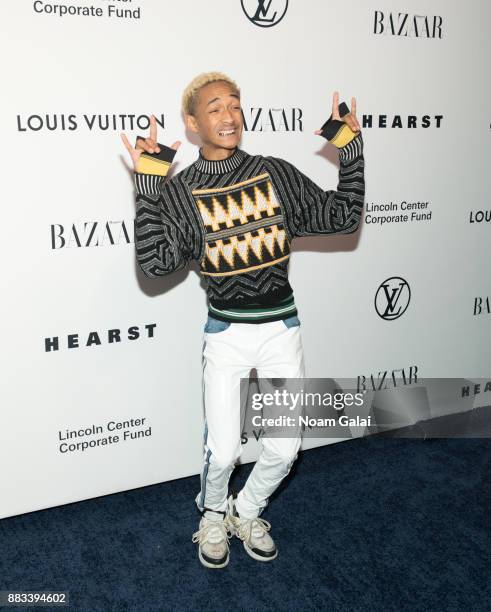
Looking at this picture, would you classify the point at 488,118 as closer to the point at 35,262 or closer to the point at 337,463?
the point at 337,463

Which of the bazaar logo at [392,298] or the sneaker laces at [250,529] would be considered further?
the bazaar logo at [392,298]

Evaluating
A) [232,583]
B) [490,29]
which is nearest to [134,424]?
[232,583]

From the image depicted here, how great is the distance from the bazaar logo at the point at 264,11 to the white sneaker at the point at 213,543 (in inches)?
73.2

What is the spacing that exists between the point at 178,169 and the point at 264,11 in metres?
0.67

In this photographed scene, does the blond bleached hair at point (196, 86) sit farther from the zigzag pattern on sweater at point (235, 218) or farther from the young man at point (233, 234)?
the zigzag pattern on sweater at point (235, 218)

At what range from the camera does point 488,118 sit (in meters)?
3.18

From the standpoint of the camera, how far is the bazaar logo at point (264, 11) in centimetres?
253

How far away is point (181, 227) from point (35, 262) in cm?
59

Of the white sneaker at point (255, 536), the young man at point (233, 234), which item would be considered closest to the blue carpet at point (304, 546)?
the white sneaker at point (255, 536)

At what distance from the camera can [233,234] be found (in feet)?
7.16

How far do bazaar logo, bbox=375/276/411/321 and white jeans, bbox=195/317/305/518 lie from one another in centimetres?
89

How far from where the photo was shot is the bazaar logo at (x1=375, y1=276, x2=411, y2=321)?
313 cm

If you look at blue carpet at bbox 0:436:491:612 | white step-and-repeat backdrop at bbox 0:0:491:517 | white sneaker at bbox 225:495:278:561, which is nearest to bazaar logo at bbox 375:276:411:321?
white step-and-repeat backdrop at bbox 0:0:491:517

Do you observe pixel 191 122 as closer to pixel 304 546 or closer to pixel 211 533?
pixel 211 533
